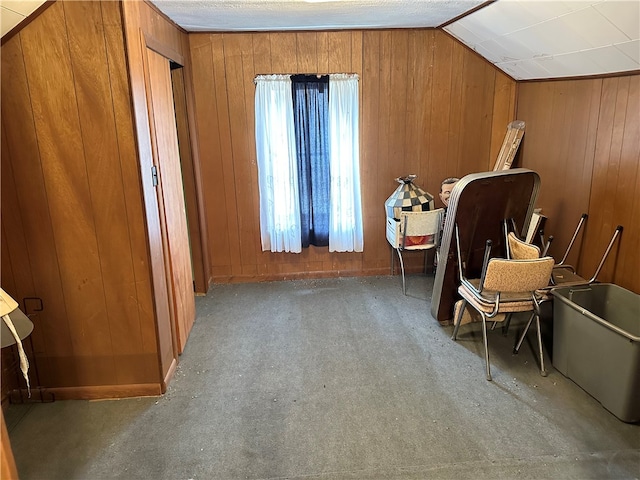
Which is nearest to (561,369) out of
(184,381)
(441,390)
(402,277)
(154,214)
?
(441,390)

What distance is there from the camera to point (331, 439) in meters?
2.26

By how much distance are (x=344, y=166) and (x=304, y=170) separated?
0.34 m

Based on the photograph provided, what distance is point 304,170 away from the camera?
398cm

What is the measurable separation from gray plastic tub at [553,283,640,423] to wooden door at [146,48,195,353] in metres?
2.24

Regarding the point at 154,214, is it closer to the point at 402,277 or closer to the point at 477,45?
the point at 402,277

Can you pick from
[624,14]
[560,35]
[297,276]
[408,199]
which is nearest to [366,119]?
[408,199]

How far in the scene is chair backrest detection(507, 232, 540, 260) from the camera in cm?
285

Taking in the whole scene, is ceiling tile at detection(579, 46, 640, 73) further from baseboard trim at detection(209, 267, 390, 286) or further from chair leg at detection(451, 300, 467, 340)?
baseboard trim at detection(209, 267, 390, 286)

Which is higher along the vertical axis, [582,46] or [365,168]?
[582,46]

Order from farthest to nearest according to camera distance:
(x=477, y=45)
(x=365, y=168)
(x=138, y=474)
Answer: (x=365, y=168) < (x=477, y=45) < (x=138, y=474)

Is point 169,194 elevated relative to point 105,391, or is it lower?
elevated

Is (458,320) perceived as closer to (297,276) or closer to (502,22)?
(297,276)

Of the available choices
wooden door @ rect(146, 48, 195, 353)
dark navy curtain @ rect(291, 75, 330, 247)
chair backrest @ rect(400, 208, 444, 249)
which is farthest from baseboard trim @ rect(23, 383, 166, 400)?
chair backrest @ rect(400, 208, 444, 249)

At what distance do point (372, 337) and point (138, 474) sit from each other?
5.48ft
